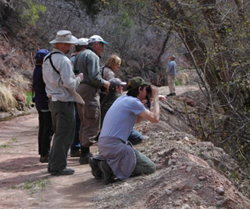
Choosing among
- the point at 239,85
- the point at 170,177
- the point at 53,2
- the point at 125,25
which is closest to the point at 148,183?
the point at 170,177

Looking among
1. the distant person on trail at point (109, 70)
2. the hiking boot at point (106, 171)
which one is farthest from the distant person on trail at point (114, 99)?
the hiking boot at point (106, 171)

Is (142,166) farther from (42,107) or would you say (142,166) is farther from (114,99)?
(114,99)

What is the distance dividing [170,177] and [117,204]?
2.34 feet

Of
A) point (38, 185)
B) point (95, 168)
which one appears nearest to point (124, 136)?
point (95, 168)

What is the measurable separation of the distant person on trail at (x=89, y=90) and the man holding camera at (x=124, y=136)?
135 centimetres

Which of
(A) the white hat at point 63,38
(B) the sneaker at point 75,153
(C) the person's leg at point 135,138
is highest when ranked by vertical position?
(A) the white hat at point 63,38

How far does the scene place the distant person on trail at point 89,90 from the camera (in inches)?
301

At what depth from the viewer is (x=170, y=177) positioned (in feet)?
18.4

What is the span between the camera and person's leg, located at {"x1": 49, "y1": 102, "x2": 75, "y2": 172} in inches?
266

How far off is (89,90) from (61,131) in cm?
119

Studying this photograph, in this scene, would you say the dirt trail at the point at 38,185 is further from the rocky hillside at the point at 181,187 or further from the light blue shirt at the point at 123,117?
the light blue shirt at the point at 123,117

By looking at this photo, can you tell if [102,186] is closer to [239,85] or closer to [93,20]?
[239,85]

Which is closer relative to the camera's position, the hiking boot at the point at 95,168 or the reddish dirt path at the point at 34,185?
the reddish dirt path at the point at 34,185

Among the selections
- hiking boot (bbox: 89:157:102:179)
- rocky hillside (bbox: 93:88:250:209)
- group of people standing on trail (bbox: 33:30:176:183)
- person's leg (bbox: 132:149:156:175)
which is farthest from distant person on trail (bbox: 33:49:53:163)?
person's leg (bbox: 132:149:156:175)
